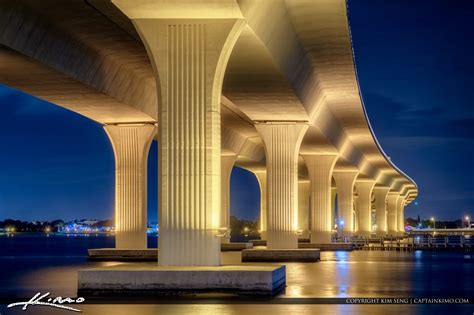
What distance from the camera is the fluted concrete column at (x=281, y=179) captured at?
5044 cm

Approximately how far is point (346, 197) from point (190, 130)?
6676cm

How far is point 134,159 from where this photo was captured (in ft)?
182

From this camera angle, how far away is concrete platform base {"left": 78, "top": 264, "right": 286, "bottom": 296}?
2522 cm

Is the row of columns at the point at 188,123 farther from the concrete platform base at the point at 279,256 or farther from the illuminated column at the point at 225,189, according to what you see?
the illuminated column at the point at 225,189

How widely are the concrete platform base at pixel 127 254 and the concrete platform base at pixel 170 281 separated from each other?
27.0 m

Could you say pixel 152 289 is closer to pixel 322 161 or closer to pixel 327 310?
pixel 327 310

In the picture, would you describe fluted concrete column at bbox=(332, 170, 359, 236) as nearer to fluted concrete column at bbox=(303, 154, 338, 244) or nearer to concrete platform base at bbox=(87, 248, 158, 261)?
fluted concrete column at bbox=(303, 154, 338, 244)

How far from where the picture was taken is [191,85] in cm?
2784

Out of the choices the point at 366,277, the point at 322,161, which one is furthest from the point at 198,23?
the point at 322,161

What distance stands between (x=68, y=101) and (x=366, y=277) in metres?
18.5

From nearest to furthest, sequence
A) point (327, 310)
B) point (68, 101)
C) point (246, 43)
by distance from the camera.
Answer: point (327, 310) → point (246, 43) → point (68, 101)

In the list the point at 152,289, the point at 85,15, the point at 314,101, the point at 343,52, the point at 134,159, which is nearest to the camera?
the point at 152,289

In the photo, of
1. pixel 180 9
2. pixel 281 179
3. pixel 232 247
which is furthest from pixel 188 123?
pixel 232 247
